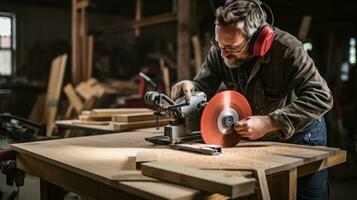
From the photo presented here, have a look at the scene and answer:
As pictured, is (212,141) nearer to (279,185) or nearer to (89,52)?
(279,185)

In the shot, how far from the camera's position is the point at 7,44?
8.39 meters

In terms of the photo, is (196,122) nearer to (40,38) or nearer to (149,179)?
(149,179)

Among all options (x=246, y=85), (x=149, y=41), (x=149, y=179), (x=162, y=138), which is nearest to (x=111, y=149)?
(x=162, y=138)

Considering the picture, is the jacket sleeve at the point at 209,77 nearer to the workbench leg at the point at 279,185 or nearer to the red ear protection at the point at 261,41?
the red ear protection at the point at 261,41

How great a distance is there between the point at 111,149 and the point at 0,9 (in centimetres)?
747

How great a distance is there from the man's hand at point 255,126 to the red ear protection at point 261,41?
0.35 metres

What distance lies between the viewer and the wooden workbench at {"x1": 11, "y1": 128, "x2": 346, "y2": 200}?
4.23ft

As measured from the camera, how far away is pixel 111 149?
185 centimetres

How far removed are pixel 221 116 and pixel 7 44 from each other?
25.5ft

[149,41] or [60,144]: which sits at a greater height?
[149,41]

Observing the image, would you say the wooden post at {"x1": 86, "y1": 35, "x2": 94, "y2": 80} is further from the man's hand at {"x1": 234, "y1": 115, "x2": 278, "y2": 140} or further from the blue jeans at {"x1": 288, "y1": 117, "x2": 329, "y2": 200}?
the man's hand at {"x1": 234, "y1": 115, "x2": 278, "y2": 140}

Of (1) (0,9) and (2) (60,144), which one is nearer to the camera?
(2) (60,144)

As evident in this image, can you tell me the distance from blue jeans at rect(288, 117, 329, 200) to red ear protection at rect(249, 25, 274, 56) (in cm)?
48

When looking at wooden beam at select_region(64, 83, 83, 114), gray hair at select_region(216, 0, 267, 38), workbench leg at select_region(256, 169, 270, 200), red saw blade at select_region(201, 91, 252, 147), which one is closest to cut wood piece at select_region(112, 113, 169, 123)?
red saw blade at select_region(201, 91, 252, 147)
